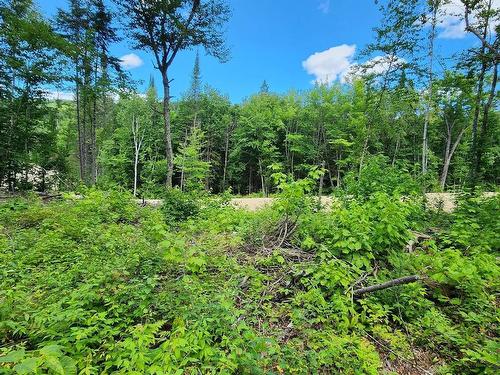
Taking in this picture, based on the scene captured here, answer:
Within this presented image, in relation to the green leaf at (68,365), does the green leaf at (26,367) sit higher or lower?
higher

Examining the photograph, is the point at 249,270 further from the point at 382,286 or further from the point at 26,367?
the point at 26,367

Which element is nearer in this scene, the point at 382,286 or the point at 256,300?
the point at 256,300

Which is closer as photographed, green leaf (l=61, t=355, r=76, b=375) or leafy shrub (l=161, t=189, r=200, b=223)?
green leaf (l=61, t=355, r=76, b=375)

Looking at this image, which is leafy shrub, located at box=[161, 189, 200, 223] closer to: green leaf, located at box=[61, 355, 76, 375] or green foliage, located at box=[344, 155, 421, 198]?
green foliage, located at box=[344, 155, 421, 198]

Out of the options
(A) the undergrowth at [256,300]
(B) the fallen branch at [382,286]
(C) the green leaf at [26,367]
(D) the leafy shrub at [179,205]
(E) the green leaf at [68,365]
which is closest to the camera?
(C) the green leaf at [26,367]

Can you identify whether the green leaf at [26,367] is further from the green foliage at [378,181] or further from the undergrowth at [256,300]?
the green foliage at [378,181]

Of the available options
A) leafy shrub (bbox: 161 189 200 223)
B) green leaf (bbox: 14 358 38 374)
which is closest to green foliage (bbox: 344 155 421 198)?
leafy shrub (bbox: 161 189 200 223)

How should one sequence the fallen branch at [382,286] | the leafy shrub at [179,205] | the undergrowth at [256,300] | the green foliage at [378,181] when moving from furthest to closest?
the leafy shrub at [179,205] → the green foliage at [378,181] → the fallen branch at [382,286] → the undergrowth at [256,300]

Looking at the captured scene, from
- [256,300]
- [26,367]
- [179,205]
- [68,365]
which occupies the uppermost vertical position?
[179,205]

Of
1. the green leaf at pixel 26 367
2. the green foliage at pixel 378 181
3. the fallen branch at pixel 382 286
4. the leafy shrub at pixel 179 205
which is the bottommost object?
the fallen branch at pixel 382 286

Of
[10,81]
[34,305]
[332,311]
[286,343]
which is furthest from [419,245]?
[10,81]

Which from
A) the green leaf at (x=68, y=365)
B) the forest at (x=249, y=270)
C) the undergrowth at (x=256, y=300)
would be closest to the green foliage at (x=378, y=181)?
the forest at (x=249, y=270)

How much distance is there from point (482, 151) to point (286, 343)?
10.1m

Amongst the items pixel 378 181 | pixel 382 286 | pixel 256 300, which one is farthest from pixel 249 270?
pixel 378 181
